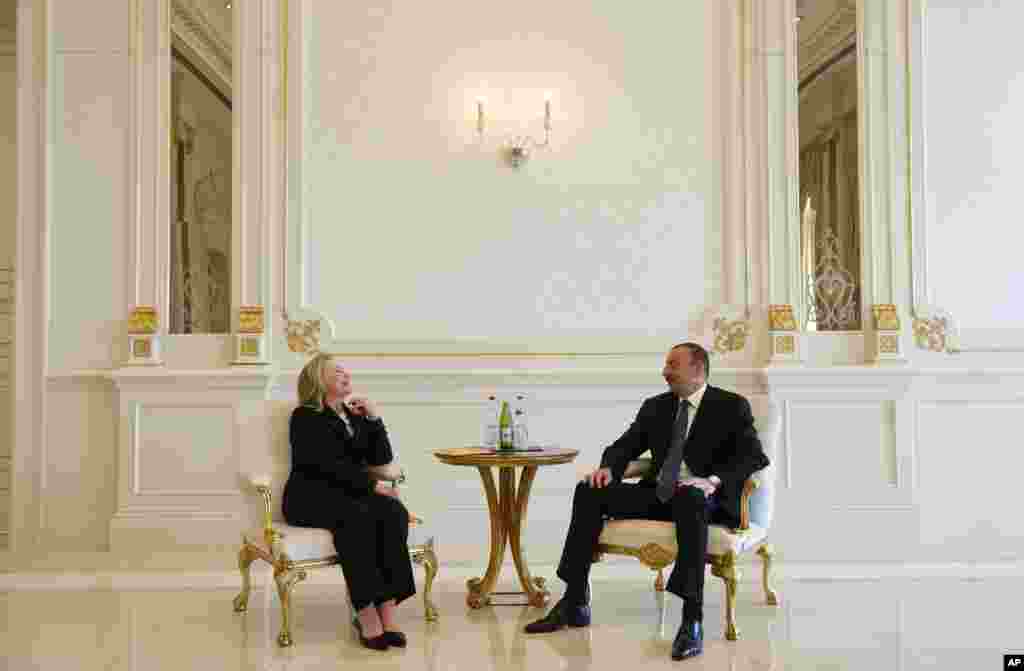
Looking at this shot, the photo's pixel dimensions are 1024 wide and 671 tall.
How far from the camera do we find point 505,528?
5348 mm

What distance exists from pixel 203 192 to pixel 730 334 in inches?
133

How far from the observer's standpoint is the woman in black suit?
15.0 feet

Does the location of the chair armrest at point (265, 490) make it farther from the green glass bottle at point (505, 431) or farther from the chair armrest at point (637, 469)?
the chair armrest at point (637, 469)

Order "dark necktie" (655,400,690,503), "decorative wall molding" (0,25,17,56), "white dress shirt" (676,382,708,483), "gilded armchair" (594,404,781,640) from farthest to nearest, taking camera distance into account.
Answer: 1. "decorative wall molding" (0,25,17,56)
2. "white dress shirt" (676,382,708,483)
3. "dark necktie" (655,400,690,503)
4. "gilded armchair" (594,404,781,640)

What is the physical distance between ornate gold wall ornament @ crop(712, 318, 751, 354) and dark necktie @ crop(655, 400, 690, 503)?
1.83m

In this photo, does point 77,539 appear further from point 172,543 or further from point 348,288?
point 348,288

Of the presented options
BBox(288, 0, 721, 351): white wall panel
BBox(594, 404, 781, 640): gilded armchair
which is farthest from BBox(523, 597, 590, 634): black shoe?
BBox(288, 0, 721, 351): white wall panel

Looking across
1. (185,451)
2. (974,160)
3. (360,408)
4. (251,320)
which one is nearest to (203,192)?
(251,320)

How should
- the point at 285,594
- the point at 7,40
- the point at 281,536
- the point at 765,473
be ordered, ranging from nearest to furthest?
the point at 285,594
the point at 281,536
the point at 765,473
the point at 7,40

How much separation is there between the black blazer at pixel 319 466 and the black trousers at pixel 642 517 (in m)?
0.92

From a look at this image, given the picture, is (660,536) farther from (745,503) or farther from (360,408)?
(360,408)

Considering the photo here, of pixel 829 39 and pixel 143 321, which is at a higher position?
pixel 829 39

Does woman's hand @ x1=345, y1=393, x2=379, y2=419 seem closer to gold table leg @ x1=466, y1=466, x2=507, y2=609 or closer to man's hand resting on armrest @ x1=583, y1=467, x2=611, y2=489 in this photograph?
gold table leg @ x1=466, y1=466, x2=507, y2=609

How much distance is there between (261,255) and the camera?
6.86 metres
